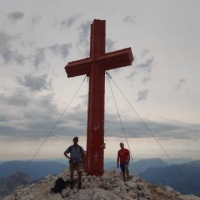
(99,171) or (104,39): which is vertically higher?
(104,39)

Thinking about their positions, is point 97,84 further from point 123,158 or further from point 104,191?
point 104,191

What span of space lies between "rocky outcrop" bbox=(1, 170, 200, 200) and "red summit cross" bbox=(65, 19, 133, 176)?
3.66ft

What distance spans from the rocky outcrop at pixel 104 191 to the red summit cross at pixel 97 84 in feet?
3.66

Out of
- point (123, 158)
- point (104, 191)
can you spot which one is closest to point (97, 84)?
point (123, 158)

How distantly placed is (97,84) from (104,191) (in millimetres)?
6621

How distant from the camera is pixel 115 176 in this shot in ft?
65.3

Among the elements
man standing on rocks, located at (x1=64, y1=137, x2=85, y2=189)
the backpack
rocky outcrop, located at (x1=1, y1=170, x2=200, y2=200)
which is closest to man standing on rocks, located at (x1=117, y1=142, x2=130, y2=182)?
rocky outcrop, located at (x1=1, y1=170, x2=200, y2=200)

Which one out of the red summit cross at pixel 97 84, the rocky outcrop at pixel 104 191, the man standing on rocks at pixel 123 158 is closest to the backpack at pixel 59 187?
the rocky outcrop at pixel 104 191

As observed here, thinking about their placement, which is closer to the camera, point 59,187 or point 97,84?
point 59,187

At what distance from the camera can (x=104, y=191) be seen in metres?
15.9

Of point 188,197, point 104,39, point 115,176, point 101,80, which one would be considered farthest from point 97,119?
point 188,197

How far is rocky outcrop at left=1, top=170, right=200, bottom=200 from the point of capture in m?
15.7

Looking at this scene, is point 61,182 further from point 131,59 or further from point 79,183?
point 131,59

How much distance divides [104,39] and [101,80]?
2744 mm
